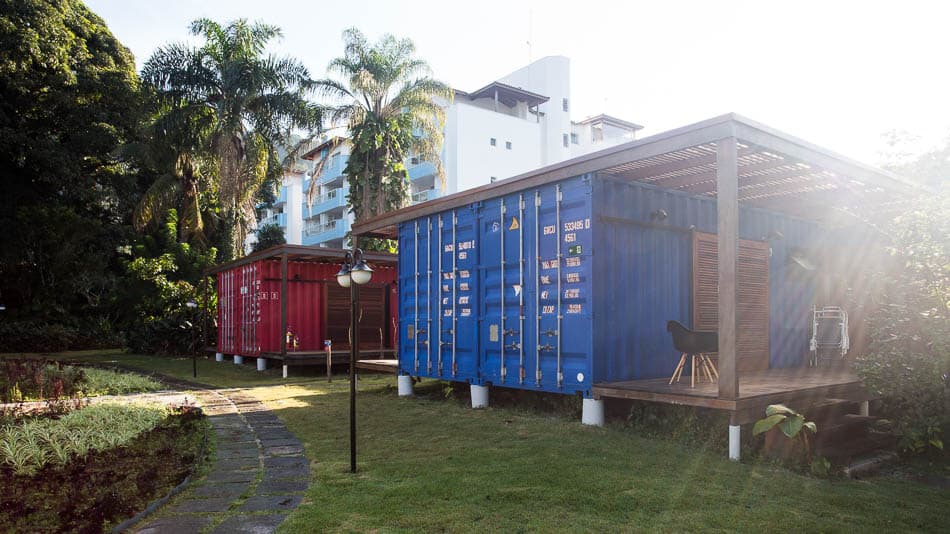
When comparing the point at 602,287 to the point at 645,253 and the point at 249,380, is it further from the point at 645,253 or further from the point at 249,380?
the point at 249,380

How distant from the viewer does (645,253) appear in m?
9.21

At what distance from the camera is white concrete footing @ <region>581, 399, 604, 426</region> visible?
852cm

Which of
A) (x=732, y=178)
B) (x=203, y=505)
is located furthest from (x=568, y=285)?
(x=203, y=505)

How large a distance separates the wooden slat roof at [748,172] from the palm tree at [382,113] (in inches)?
486

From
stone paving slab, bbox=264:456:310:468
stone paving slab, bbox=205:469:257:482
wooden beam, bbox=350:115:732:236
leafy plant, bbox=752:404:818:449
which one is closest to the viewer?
stone paving slab, bbox=205:469:257:482

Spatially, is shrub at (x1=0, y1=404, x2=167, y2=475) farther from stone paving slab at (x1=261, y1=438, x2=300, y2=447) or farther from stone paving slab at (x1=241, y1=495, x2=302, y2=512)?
stone paving slab at (x1=241, y1=495, x2=302, y2=512)

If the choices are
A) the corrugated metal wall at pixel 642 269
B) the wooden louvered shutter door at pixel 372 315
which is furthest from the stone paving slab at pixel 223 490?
the wooden louvered shutter door at pixel 372 315

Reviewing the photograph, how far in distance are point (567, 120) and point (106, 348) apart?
2828cm

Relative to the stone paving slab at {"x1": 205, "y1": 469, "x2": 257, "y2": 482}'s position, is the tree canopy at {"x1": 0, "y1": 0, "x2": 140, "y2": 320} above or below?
above

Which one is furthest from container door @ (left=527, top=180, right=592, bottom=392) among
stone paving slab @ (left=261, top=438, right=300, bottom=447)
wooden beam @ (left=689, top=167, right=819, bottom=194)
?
stone paving slab @ (left=261, top=438, right=300, bottom=447)

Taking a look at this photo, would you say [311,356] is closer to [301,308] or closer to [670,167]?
[301,308]

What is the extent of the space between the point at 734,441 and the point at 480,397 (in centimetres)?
443

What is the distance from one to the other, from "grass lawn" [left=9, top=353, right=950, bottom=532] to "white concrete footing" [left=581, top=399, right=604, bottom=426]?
0.23 metres

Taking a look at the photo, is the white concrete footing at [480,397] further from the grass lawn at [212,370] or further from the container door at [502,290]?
the grass lawn at [212,370]
